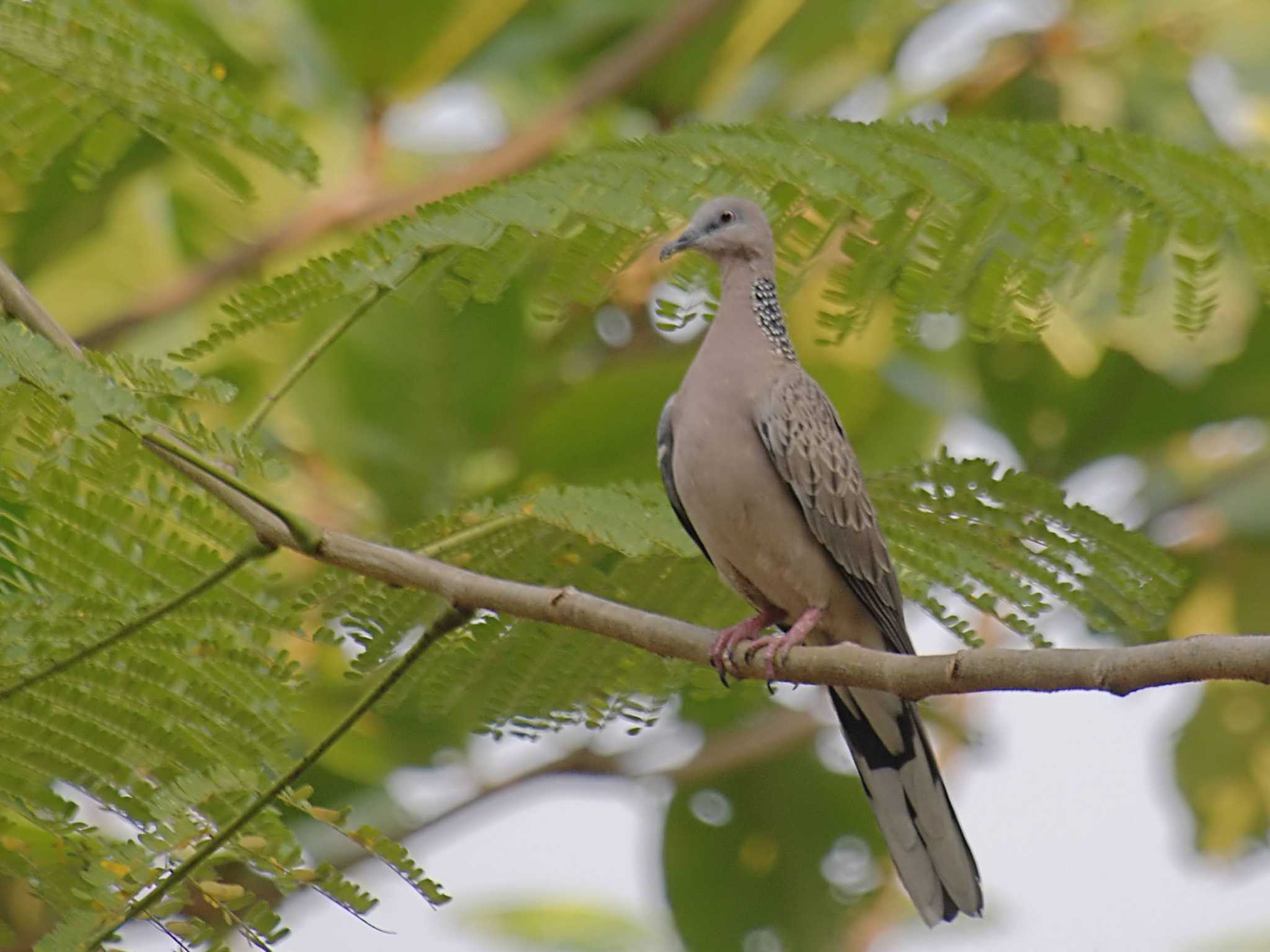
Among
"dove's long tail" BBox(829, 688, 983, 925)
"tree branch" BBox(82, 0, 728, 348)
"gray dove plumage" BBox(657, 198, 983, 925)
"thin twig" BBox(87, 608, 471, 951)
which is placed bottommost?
"thin twig" BBox(87, 608, 471, 951)

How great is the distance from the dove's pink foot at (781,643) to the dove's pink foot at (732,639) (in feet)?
0.10

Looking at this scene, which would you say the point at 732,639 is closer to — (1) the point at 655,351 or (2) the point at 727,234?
(2) the point at 727,234

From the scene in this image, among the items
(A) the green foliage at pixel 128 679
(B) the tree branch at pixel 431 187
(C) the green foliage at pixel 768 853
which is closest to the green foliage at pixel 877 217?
(A) the green foliage at pixel 128 679

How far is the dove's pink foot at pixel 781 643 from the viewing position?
9.36 ft

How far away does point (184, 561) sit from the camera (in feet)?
8.56

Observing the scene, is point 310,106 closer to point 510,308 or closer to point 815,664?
point 510,308

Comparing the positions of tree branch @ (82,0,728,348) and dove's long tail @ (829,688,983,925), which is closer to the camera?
dove's long tail @ (829,688,983,925)

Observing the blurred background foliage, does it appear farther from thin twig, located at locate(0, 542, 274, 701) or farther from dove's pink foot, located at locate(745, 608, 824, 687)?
thin twig, located at locate(0, 542, 274, 701)

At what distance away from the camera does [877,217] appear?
8.87 ft

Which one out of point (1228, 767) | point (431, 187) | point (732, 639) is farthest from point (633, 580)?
point (1228, 767)

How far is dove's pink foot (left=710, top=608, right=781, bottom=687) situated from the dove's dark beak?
0.81 m

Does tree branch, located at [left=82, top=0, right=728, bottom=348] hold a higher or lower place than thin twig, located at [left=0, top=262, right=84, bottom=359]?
higher

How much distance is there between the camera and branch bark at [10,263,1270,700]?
2.02 m

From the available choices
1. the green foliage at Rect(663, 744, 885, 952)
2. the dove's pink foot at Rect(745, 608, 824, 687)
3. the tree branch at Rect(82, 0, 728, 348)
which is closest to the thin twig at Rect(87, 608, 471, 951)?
the dove's pink foot at Rect(745, 608, 824, 687)
